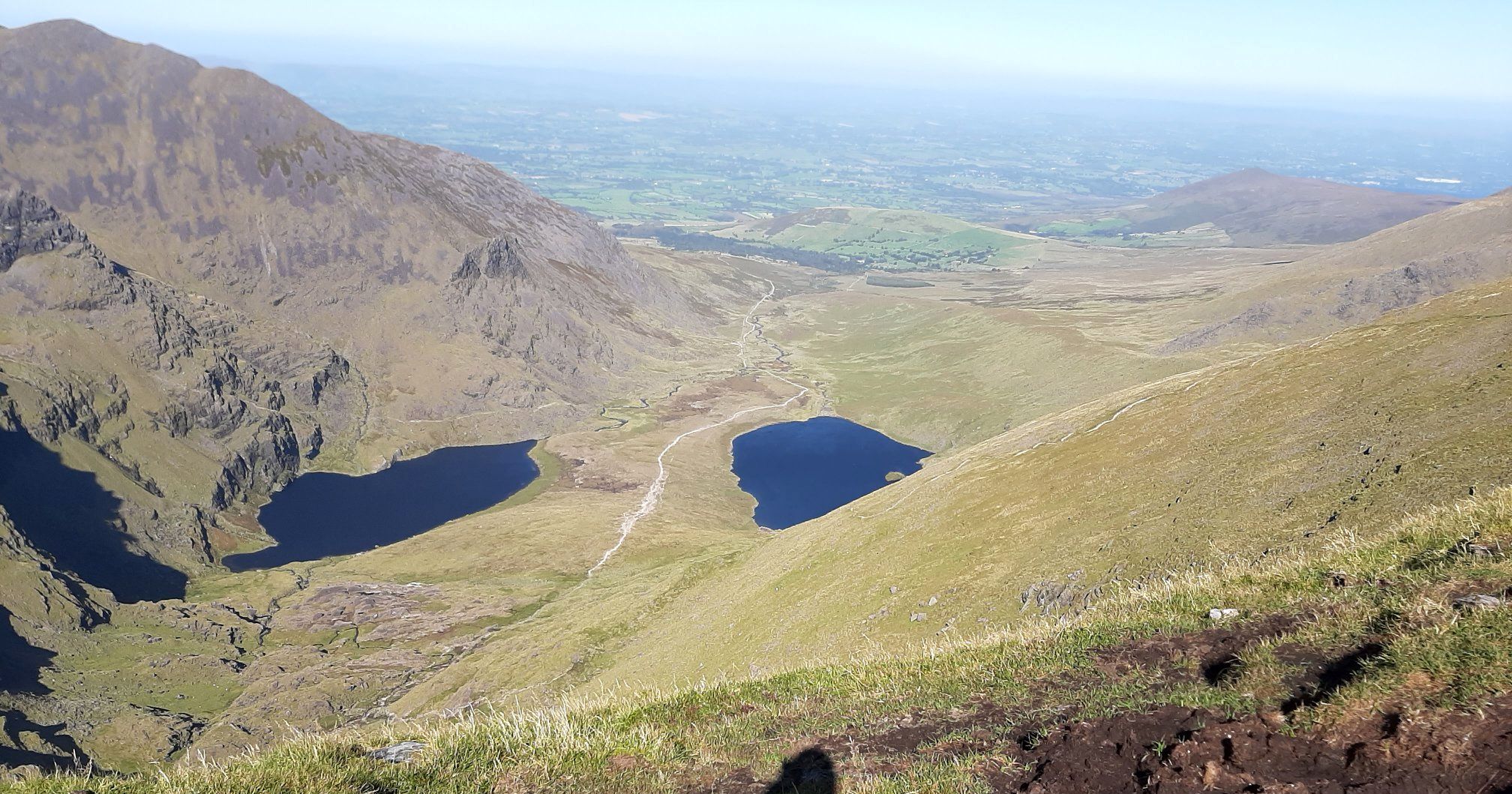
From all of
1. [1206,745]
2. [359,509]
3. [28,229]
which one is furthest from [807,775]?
[28,229]

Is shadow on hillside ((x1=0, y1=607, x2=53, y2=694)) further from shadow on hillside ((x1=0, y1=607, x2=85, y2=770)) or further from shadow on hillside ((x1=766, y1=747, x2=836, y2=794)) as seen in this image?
shadow on hillside ((x1=766, y1=747, x2=836, y2=794))

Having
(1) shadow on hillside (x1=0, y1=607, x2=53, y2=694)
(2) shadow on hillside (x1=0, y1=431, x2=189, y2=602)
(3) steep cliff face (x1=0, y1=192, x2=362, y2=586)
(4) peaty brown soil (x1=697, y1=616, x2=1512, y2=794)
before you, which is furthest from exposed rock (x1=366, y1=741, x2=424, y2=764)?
(3) steep cliff face (x1=0, y1=192, x2=362, y2=586)

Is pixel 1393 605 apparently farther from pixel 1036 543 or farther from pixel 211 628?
pixel 211 628

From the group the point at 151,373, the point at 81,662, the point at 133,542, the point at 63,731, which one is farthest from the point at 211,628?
the point at 151,373

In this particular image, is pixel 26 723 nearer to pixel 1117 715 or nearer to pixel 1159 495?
pixel 1159 495

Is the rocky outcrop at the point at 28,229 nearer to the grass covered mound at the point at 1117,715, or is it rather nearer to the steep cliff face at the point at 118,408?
the steep cliff face at the point at 118,408

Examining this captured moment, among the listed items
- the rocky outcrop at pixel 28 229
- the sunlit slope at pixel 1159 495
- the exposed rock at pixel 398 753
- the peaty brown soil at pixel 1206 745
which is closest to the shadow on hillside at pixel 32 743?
the sunlit slope at pixel 1159 495

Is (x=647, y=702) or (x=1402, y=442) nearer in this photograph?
(x=647, y=702)
